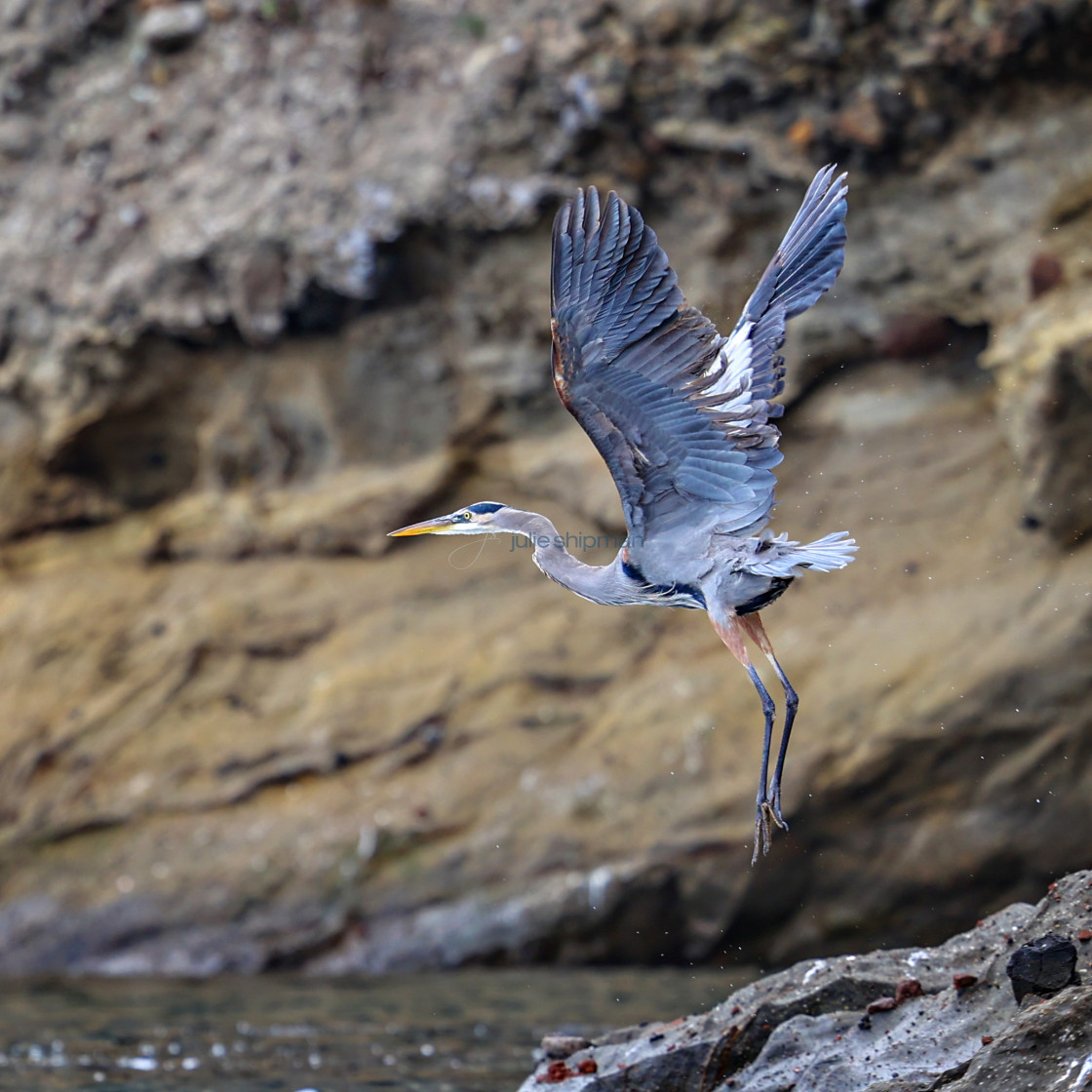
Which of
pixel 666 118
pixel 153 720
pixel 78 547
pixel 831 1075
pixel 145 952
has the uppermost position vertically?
pixel 666 118

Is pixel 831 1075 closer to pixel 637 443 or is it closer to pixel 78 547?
pixel 637 443

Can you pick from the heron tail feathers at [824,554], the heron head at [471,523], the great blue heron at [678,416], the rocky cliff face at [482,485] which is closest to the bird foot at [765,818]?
the great blue heron at [678,416]

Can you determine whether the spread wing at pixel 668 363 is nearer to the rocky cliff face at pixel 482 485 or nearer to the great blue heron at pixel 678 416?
the great blue heron at pixel 678 416

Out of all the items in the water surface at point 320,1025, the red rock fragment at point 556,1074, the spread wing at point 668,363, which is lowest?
the water surface at point 320,1025

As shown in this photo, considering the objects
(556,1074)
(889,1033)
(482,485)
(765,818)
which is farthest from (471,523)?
(482,485)

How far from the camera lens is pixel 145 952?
25.0ft

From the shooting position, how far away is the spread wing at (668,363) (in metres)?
3.43

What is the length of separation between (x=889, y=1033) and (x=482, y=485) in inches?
230

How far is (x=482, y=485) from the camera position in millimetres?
8703

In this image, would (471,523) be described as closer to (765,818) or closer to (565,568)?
(565,568)

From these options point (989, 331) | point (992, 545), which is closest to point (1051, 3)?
point (989, 331)

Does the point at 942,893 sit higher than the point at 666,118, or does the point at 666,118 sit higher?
the point at 666,118

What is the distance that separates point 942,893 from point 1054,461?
7.52 feet

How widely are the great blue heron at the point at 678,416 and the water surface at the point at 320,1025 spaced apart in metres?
2.01
